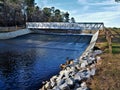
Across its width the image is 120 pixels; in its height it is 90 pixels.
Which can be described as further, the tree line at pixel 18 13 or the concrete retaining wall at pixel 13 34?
the tree line at pixel 18 13

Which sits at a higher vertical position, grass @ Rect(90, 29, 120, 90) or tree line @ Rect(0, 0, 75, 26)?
tree line @ Rect(0, 0, 75, 26)

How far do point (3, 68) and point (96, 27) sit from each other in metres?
45.4

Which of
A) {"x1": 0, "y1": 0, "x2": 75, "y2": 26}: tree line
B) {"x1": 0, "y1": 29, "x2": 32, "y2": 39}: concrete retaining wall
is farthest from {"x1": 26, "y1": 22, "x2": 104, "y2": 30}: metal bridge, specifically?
{"x1": 0, "y1": 0, "x2": 75, "y2": 26}: tree line

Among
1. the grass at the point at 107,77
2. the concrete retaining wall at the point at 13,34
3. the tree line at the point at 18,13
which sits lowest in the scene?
the concrete retaining wall at the point at 13,34

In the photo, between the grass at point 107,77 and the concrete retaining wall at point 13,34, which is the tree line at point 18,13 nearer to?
the concrete retaining wall at point 13,34

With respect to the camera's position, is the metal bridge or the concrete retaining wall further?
the metal bridge

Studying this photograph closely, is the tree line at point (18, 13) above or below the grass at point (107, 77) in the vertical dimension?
above

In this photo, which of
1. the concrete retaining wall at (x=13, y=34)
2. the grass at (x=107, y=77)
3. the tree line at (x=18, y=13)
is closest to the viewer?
the grass at (x=107, y=77)

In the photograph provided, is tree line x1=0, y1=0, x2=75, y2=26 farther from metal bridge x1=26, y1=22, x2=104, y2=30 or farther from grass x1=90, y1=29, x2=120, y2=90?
grass x1=90, y1=29, x2=120, y2=90

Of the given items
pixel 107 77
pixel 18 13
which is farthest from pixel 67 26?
pixel 107 77

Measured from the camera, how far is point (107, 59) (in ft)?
64.4

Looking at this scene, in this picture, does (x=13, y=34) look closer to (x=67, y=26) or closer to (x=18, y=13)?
(x=67, y=26)

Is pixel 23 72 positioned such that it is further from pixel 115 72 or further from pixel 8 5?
pixel 8 5

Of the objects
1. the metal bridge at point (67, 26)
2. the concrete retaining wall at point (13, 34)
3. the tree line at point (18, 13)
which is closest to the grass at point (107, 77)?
the concrete retaining wall at point (13, 34)
